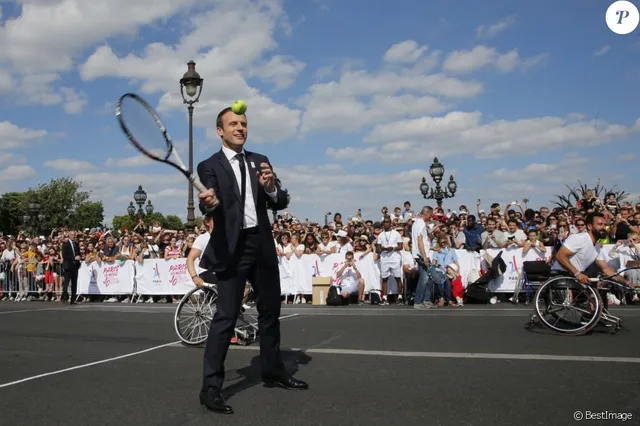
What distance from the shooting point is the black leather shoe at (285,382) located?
4.86 metres

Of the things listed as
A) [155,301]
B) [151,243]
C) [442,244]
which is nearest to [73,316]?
[155,301]

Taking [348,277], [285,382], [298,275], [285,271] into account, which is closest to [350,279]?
[348,277]

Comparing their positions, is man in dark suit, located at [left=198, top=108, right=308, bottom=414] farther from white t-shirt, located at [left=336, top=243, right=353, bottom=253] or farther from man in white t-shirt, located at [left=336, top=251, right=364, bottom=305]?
white t-shirt, located at [left=336, top=243, right=353, bottom=253]

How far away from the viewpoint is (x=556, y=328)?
304 inches

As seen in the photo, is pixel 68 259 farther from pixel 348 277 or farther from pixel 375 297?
pixel 375 297

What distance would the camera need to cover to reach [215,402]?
429 centimetres

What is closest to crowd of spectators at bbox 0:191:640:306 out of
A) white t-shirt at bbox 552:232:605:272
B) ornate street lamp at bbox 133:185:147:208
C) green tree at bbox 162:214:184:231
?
white t-shirt at bbox 552:232:605:272

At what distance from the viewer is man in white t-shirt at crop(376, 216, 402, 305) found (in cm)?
1494

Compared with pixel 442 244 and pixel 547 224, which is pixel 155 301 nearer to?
pixel 442 244

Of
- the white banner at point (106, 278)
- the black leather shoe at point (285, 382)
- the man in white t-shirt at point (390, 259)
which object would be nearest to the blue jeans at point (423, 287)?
the man in white t-shirt at point (390, 259)

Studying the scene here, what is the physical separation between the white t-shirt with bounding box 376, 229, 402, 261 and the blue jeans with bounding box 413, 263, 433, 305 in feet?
5.77

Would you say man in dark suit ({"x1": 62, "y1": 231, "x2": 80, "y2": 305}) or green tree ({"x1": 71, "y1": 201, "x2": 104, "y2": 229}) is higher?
green tree ({"x1": 71, "y1": 201, "x2": 104, "y2": 229})

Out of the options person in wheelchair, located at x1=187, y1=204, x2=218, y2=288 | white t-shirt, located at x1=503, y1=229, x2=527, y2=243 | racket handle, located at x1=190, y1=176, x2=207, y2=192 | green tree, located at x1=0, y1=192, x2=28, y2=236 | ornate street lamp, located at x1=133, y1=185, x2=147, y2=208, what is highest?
green tree, located at x1=0, y1=192, x2=28, y2=236

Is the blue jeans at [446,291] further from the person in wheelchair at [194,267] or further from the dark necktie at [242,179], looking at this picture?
the dark necktie at [242,179]
